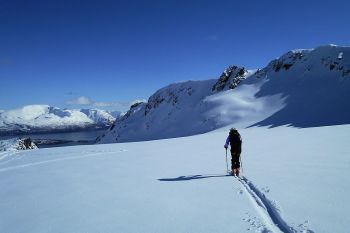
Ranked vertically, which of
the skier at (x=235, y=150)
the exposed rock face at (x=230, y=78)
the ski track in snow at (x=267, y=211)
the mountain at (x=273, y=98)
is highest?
the exposed rock face at (x=230, y=78)

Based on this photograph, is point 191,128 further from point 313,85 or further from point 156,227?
point 156,227

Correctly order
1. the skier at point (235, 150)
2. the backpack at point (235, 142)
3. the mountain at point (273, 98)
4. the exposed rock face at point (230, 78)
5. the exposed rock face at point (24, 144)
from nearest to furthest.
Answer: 1. the skier at point (235, 150)
2. the backpack at point (235, 142)
3. the mountain at point (273, 98)
4. the exposed rock face at point (24, 144)
5. the exposed rock face at point (230, 78)

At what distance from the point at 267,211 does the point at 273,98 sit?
8314 centimetres

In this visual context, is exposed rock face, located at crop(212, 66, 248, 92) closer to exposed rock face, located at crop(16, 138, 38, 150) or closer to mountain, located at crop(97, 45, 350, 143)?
mountain, located at crop(97, 45, 350, 143)

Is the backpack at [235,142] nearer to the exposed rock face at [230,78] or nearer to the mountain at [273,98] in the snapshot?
the mountain at [273,98]

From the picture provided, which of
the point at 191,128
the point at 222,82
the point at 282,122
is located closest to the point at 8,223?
the point at 282,122

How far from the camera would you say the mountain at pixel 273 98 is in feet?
234

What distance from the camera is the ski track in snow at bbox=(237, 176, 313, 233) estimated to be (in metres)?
6.91

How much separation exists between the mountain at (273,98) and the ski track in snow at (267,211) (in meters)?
55.7

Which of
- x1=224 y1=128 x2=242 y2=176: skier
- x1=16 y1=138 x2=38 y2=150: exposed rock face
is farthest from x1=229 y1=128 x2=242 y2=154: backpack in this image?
x1=16 y1=138 x2=38 y2=150: exposed rock face

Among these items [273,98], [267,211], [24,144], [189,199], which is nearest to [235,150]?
[189,199]

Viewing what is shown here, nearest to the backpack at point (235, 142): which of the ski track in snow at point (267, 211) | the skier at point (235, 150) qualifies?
the skier at point (235, 150)

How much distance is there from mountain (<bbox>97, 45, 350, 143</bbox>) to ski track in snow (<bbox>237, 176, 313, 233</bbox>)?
5573 centimetres

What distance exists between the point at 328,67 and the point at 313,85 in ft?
25.4
